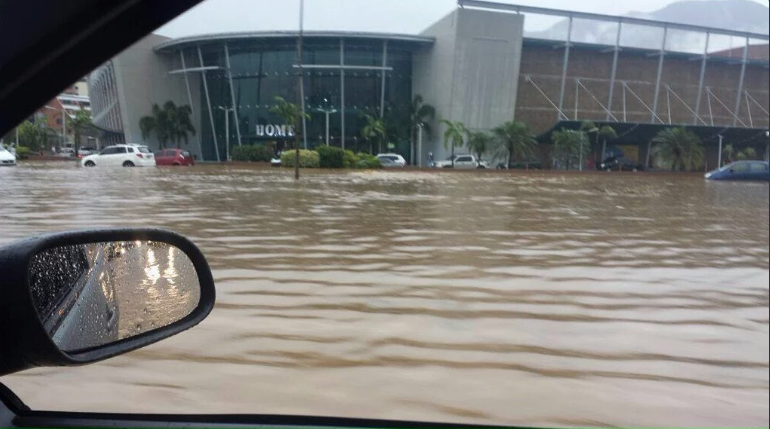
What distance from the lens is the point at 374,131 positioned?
492cm

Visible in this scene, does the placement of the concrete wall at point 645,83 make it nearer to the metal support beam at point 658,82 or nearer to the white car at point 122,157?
the metal support beam at point 658,82

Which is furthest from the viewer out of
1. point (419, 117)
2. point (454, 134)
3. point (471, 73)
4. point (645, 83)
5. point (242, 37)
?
point (454, 134)

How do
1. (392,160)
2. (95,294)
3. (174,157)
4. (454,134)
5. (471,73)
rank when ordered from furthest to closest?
1. (454,134)
2. (471,73)
3. (392,160)
4. (174,157)
5. (95,294)

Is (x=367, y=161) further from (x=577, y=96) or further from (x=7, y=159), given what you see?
(x=7, y=159)

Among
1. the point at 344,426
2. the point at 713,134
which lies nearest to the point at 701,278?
the point at 713,134

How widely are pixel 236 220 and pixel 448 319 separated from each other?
4.78 metres

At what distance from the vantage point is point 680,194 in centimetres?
1125

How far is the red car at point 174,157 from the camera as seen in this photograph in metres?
3.20

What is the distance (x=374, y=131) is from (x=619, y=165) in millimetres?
2283

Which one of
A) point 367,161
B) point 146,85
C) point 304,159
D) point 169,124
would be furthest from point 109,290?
point 367,161

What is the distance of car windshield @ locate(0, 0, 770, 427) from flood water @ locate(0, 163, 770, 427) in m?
0.02

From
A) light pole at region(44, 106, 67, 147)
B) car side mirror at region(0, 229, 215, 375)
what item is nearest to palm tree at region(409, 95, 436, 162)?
light pole at region(44, 106, 67, 147)

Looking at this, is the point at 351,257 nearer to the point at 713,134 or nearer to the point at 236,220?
the point at 236,220

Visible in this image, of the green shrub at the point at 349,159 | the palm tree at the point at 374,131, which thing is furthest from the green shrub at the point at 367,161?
the palm tree at the point at 374,131
